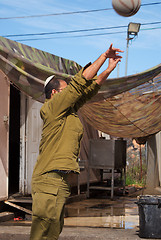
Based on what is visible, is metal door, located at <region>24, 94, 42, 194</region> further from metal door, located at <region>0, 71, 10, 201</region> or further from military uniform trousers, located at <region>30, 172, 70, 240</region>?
military uniform trousers, located at <region>30, 172, 70, 240</region>

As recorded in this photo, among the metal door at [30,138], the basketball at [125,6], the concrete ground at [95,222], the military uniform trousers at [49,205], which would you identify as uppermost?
the basketball at [125,6]

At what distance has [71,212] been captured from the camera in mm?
7715

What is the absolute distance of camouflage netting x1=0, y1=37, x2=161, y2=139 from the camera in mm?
5359

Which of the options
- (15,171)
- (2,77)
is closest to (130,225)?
(2,77)

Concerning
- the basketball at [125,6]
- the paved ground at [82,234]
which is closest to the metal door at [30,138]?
the paved ground at [82,234]

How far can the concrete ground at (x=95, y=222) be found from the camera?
202 inches

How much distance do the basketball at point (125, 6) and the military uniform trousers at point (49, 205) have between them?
3.19 metres

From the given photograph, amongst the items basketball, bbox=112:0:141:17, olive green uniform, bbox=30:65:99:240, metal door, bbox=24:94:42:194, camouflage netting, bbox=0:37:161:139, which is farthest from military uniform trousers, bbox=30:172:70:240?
metal door, bbox=24:94:42:194

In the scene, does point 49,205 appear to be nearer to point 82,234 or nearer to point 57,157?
point 57,157

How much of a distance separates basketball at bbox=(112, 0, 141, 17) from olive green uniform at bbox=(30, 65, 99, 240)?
2.80m

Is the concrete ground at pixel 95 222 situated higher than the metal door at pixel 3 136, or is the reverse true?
the metal door at pixel 3 136

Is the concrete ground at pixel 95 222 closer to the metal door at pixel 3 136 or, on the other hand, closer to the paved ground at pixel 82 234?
the paved ground at pixel 82 234

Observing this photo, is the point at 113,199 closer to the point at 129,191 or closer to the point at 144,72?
the point at 129,191

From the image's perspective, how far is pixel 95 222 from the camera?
671 cm
